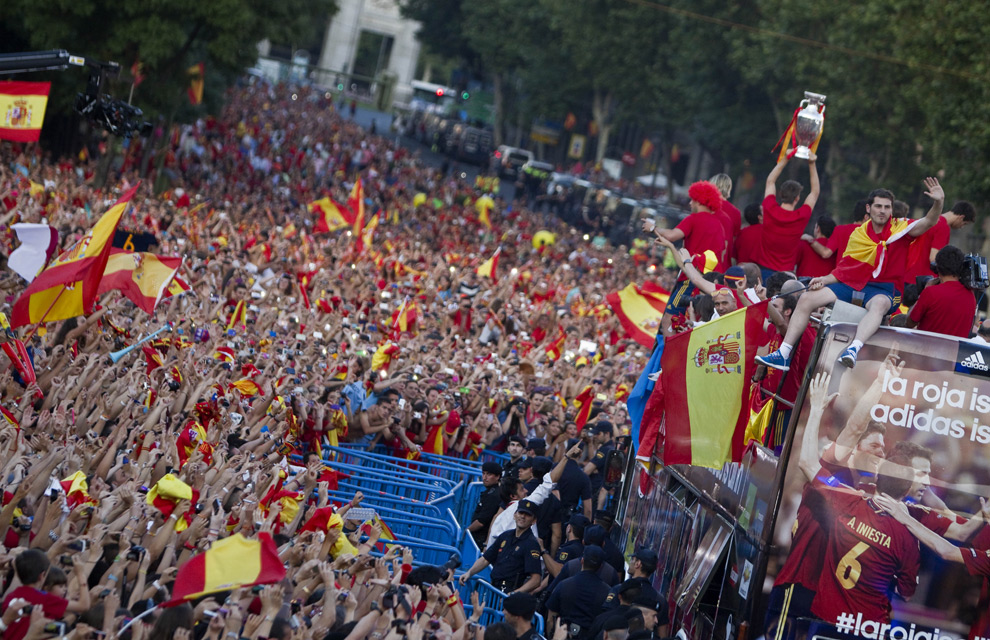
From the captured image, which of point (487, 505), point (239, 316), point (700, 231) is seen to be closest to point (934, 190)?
point (700, 231)

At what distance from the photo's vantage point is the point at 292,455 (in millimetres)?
11734

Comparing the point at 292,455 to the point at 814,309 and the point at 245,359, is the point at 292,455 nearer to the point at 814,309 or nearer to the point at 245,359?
the point at 245,359

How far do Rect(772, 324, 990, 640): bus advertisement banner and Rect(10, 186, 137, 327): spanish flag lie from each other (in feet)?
24.0

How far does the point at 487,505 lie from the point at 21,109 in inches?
390

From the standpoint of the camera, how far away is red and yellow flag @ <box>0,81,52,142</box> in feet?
58.2

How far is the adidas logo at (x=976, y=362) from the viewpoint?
25.1 feet

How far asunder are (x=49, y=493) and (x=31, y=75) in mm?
25070

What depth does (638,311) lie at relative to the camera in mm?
16984

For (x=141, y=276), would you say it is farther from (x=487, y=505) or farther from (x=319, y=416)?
(x=487, y=505)

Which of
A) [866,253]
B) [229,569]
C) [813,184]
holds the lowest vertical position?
[229,569]

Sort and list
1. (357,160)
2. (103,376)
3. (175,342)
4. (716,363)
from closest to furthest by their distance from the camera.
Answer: (716,363) < (103,376) < (175,342) < (357,160)

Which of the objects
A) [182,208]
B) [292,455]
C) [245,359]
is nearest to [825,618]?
[292,455]

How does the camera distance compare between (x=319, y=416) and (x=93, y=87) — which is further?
(x=93, y=87)

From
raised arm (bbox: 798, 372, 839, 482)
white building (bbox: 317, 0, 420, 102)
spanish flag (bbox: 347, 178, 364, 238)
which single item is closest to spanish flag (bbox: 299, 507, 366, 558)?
raised arm (bbox: 798, 372, 839, 482)
